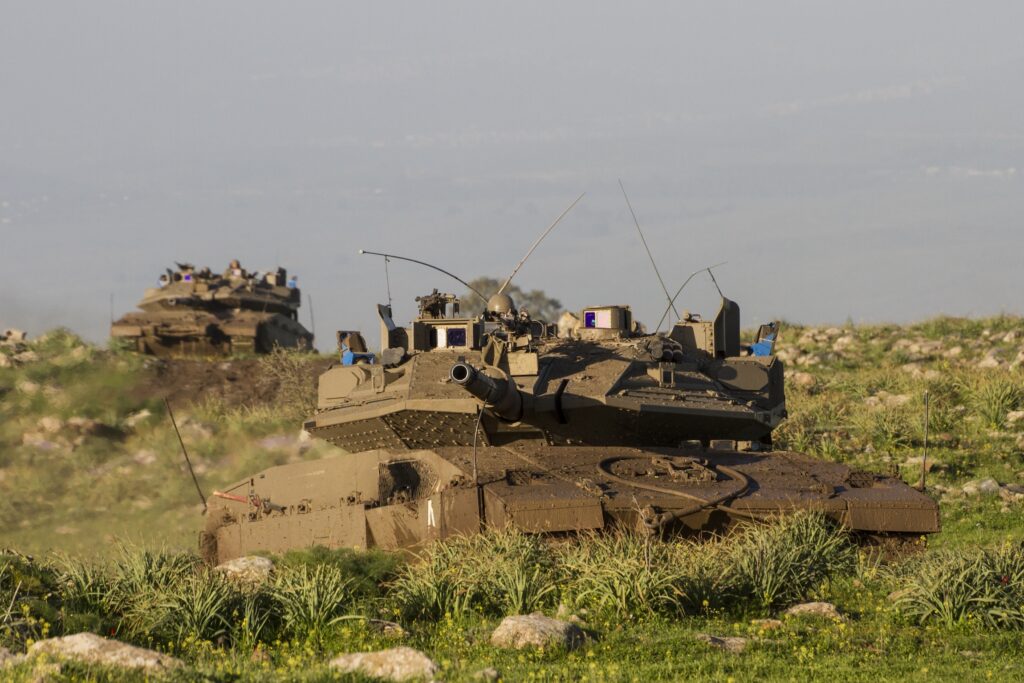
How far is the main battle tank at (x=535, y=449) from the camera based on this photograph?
13547 millimetres

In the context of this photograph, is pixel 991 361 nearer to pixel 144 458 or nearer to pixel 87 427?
pixel 144 458

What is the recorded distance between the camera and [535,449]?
15109 millimetres

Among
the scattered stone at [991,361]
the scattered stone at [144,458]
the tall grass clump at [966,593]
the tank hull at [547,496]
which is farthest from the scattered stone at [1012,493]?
the scattered stone at [144,458]

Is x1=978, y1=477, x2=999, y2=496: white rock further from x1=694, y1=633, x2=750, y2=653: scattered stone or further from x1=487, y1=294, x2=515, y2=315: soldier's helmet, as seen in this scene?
x1=694, y1=633, x2=750, y2=653: scattered stone

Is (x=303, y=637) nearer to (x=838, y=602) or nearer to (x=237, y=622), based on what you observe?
(x=237, y=622)

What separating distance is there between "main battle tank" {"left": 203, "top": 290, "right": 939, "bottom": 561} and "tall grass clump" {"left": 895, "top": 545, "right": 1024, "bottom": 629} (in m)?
1.73

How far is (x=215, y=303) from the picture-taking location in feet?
125

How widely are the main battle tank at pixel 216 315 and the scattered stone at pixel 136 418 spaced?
203 inches

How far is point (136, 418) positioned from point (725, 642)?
880 inches

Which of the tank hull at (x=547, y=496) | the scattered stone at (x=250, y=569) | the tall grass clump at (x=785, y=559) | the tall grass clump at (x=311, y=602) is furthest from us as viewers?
the tank hull at (x=547, y=496)

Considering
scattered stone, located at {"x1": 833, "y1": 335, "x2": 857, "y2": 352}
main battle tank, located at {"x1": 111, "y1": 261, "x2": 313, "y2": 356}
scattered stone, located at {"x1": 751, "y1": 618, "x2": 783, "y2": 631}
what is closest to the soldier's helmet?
scattered stone, located at {"x1": 751, "y1": 618, "x2": 783, "y2": 631}

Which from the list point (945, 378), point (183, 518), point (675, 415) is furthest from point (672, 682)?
point (945, 378)

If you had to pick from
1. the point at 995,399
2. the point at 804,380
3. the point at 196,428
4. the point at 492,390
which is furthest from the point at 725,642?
the point at 196,428

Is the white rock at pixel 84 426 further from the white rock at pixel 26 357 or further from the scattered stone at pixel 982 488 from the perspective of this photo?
the scattered stone at pixel 982 488
